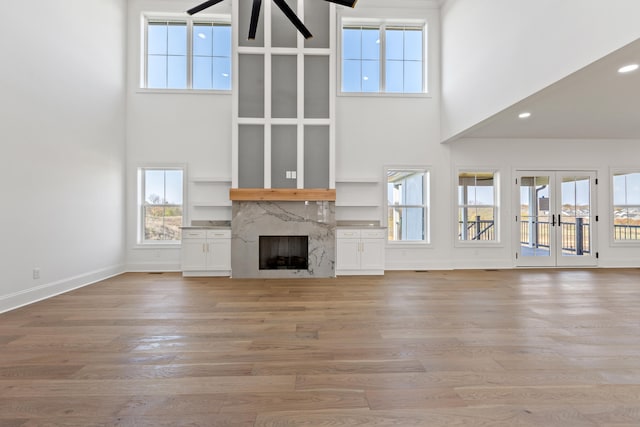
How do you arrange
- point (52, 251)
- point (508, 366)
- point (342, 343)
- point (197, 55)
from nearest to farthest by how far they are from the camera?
point (508, 366) < point (342, 343) < point (52, 251) < point (197, 55)

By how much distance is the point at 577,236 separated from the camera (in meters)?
6.91

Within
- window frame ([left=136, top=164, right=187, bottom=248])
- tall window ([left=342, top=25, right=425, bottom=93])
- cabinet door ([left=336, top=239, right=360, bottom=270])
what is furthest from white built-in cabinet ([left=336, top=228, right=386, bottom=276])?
window frame ([left=136, top=164, right=187, bottom=248])

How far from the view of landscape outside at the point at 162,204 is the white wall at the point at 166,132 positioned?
20cm

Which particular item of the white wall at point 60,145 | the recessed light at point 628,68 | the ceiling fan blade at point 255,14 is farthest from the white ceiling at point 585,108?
the white wall at point 60,145

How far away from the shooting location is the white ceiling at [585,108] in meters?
3.42

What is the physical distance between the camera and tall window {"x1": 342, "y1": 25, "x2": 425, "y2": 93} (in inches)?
267

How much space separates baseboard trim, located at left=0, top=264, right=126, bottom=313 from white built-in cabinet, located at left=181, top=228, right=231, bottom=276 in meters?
1.31

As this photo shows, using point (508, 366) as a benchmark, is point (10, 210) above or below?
above

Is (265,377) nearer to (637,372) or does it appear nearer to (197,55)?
(637,372)

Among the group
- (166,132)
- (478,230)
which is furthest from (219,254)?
(478,230)

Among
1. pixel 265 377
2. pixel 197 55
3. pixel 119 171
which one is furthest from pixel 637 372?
pixel 197 55

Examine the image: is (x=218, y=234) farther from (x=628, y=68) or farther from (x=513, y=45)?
(x=628, y=68)

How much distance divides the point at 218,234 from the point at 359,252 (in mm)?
2638

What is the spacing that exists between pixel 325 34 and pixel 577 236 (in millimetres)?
6751
